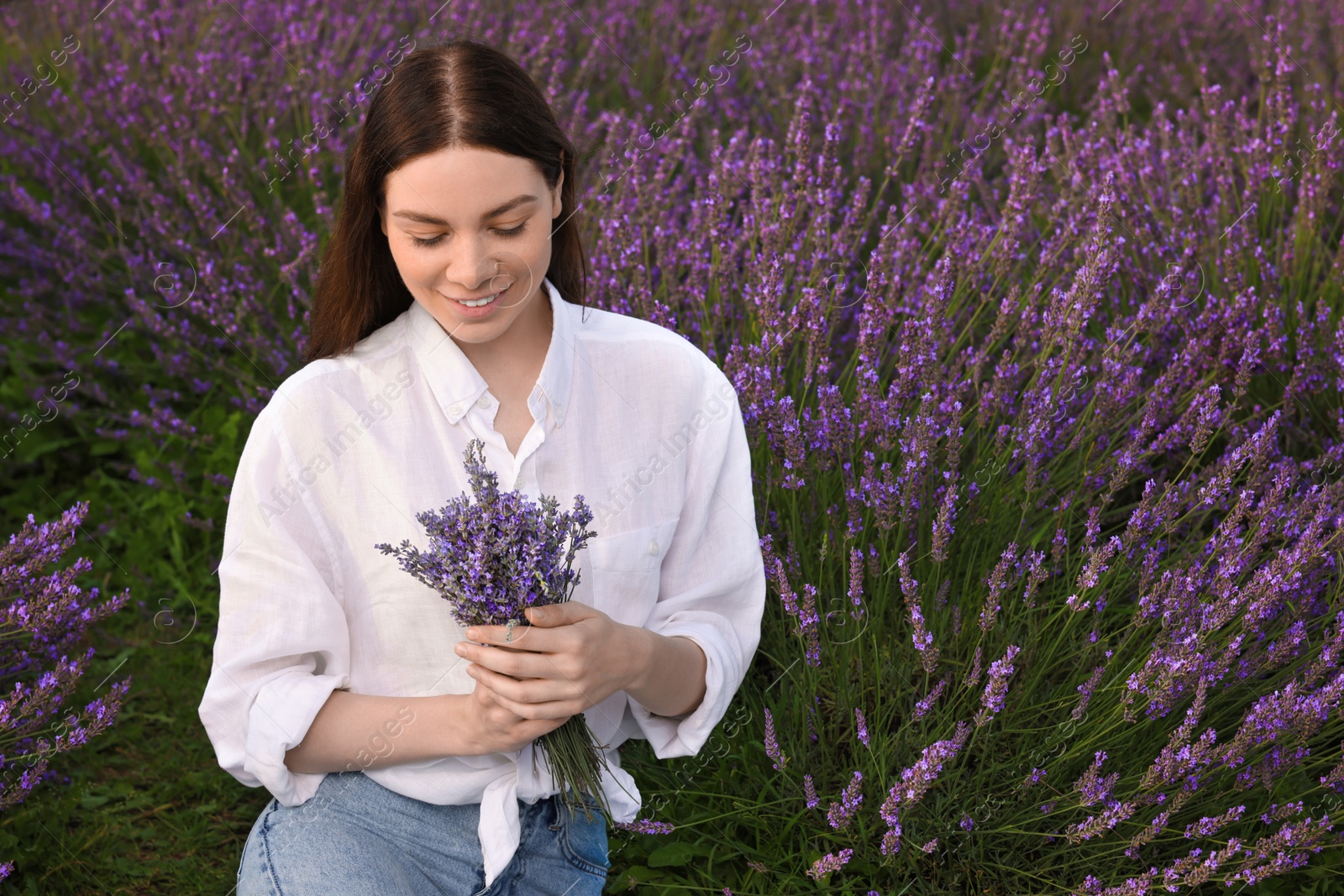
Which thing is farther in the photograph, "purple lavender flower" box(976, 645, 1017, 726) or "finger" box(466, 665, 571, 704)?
"purple lavender flower" box(976, 645, 1017, 726)

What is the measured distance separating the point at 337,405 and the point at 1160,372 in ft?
6.12

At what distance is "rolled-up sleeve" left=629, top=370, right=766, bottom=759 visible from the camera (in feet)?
5.57

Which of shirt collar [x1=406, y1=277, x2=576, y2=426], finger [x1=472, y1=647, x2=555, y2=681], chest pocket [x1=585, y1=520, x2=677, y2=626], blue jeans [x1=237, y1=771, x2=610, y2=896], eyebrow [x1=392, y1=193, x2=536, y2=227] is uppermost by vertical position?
eyebrow [x1=392, y1=193, x2=536, y2=227]

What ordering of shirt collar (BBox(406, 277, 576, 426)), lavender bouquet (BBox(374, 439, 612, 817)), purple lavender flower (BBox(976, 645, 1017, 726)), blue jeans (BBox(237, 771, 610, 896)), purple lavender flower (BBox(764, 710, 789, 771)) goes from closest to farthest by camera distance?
lavender bouquet (BBox(374, 439, 612, 817)), blue jeans (BBox(237, 771, 610, 896)), shirt collar (BBox(406, 277, 576, 426)), purple lavender flower (BBox(976, 645, 1017, 726)), purple lavender flower (BBox(764, 710, 789, 771))

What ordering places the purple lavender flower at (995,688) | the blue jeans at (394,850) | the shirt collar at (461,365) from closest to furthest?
the blue jeans at (394,850)
the shirt collar at (461,365)
the purple lavender flower at (995,688)

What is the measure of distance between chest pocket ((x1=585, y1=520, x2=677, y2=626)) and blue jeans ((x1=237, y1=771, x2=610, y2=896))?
282mm

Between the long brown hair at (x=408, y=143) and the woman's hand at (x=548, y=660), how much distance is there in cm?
51

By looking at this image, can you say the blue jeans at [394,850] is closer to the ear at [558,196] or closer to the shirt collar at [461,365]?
the shirt collar at [461,365]

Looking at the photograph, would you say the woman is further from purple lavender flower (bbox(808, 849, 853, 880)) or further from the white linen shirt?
purple lavender flower (bbox(808, 849, 853, 880))

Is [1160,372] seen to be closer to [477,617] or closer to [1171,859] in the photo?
[1171,859]

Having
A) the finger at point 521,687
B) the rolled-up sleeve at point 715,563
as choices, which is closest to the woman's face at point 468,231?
the rolled-up sleeve at point 715,563

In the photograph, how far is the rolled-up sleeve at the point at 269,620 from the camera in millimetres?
1497

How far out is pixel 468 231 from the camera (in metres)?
1.51

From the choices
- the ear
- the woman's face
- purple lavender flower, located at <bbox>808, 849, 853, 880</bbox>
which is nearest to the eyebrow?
the woman's face
